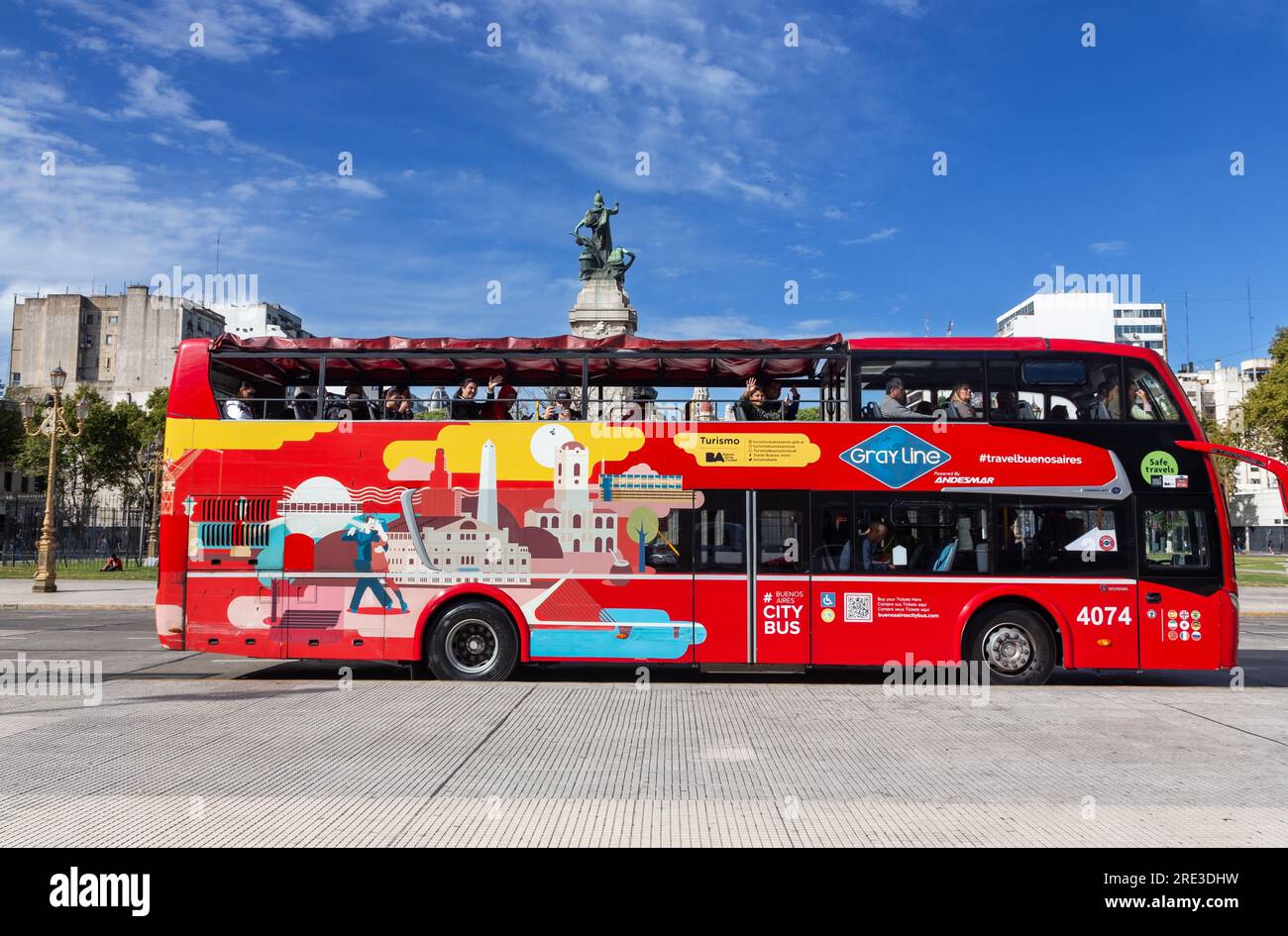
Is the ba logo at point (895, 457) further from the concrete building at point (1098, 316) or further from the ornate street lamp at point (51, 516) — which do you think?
the concrete building at point (1098, 316)

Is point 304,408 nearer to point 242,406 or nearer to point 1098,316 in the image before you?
point 242,406

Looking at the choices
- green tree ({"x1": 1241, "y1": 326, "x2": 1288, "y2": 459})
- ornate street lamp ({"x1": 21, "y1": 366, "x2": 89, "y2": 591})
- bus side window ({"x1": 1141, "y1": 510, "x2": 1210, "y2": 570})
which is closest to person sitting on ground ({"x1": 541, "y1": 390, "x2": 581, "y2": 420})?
bus side window ({"x1": 1141, "y1": 510, "x2": 1210, "y2": 570})

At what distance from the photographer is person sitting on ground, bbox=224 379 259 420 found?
485 inches

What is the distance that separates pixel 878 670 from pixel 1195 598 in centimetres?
393

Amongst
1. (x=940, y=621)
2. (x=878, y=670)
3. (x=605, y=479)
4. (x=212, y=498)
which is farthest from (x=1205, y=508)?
(x=212, y=498)

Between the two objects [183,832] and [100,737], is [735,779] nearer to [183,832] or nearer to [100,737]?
[183,832]

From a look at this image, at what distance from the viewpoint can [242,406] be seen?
12.4m

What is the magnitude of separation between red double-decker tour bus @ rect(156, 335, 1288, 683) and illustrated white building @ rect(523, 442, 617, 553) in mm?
24

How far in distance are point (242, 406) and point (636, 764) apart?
7.63m

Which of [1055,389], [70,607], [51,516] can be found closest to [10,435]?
[51,516]

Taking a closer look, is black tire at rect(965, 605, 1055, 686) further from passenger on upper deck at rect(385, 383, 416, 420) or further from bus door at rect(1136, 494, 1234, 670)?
passenger on upper deck at rect(385, 383, 416, 420)

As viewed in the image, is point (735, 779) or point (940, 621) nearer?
point (735, 779)

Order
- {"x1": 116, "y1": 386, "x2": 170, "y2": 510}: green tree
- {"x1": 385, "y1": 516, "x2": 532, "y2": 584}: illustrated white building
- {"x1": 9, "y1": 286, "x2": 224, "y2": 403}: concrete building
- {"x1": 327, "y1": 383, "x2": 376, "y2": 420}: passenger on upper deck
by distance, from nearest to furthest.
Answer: {"x1": 385, "y1": 516, "x2": 532, "y2": 584}: illustrated white building < {"x1": 327, "y1": 383, "x2": 376, "y2": 420}: passenger on upper deck < {"x1": 116, "y1": 386, "x2": 170, "y2": 510}: green tree < {"x1": 9, "y1": 286, "x2": 224, "y2": 403}: concrete building

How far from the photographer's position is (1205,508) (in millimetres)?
11766
